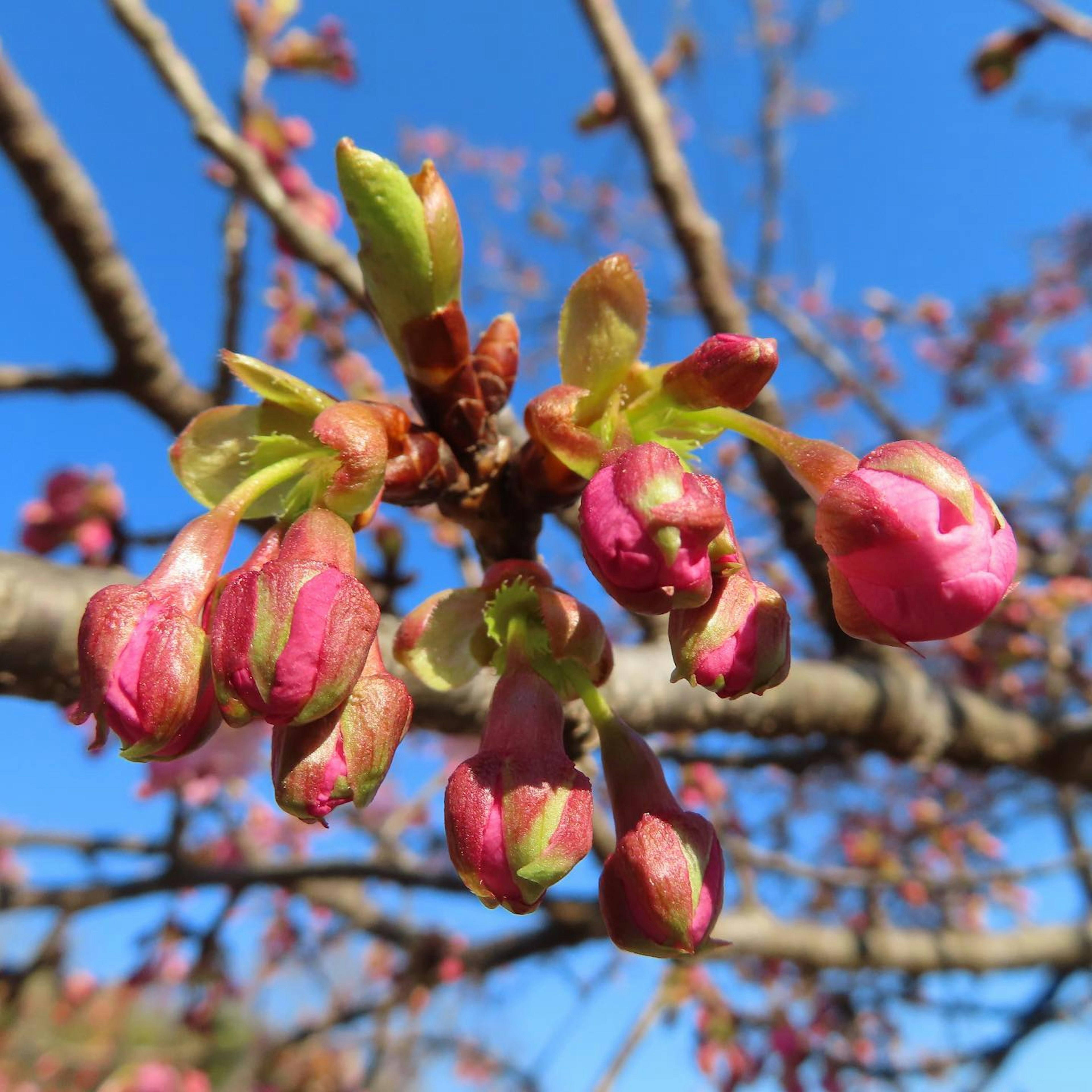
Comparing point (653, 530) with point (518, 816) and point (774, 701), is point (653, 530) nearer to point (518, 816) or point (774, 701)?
point (518, 816)

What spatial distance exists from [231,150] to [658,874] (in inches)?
57.9

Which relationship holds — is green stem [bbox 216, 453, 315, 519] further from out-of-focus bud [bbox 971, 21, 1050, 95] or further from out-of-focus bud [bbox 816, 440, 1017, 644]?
out-of-focus bud [bbox 971, 21, 1050, 95]

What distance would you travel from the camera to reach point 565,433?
0.61 metres

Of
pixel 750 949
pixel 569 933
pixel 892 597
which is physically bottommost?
A: pixel 569 933

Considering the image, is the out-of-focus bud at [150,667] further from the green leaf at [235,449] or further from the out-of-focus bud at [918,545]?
the out-of-focus bud at [918,545]

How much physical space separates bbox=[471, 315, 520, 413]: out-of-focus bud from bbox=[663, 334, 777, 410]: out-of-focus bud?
0.65ft

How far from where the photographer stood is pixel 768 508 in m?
3.41

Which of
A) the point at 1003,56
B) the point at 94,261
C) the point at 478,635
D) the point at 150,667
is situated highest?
the point at 1003,56

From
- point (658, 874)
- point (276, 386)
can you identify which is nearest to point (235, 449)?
point (276, 386)

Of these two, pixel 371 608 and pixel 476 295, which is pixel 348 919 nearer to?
pixel 371 608

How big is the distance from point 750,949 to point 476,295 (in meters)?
5.33

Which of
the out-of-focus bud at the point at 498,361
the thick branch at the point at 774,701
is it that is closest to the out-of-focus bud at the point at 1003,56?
the thick branch at the point at 774,701

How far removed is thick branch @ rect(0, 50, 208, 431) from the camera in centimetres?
156

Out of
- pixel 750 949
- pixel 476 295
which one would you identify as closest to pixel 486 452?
pixel 750 949
